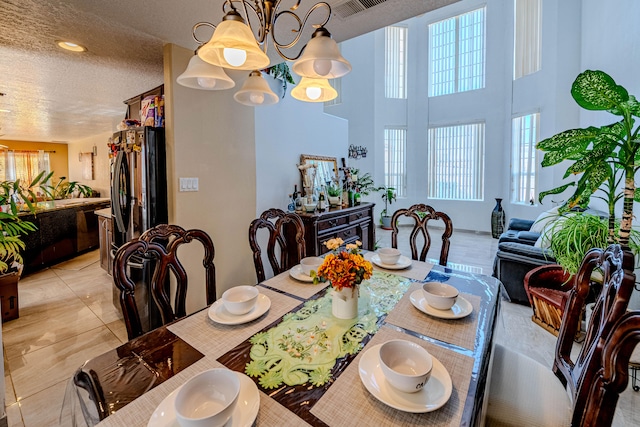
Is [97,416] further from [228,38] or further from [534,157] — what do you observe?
[534,157]

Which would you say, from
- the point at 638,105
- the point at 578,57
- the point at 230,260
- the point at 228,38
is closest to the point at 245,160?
the point at 230,260

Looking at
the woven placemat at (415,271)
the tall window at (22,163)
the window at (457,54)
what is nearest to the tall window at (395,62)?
the window at (457,54)

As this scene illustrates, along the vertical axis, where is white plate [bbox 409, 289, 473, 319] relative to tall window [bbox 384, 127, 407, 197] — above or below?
below

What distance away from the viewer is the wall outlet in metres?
2.35

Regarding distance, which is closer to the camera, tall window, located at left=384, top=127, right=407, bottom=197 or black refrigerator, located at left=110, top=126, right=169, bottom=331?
black refrigerator, located at left=110, top=126, right=169, bottom=331

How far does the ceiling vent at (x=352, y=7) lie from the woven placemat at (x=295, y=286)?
180cm

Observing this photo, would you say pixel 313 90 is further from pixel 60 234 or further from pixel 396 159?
pixel 396 159

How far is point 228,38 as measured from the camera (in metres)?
1.10

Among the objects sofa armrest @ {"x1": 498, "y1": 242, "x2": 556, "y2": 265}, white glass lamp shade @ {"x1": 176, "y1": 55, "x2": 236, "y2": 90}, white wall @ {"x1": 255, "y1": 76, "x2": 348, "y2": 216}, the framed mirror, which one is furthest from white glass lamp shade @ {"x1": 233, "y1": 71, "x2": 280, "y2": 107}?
sofa armrest @ {"x1": 498, "y1": 242, "x2": 556, "y2": 265}

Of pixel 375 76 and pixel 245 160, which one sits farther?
pixel 375 76

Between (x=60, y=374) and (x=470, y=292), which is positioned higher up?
(x=470, y=292)

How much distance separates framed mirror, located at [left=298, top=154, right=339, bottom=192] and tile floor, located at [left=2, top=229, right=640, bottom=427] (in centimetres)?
242

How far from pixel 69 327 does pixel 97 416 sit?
2.61 m

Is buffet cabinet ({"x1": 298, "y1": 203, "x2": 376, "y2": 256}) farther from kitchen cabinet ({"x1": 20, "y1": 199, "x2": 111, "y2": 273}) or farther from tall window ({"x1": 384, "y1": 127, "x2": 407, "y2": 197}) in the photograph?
kitchen cabinet ({"x1": 20, "y1": 199, "x2": 111, "y2": 273})
